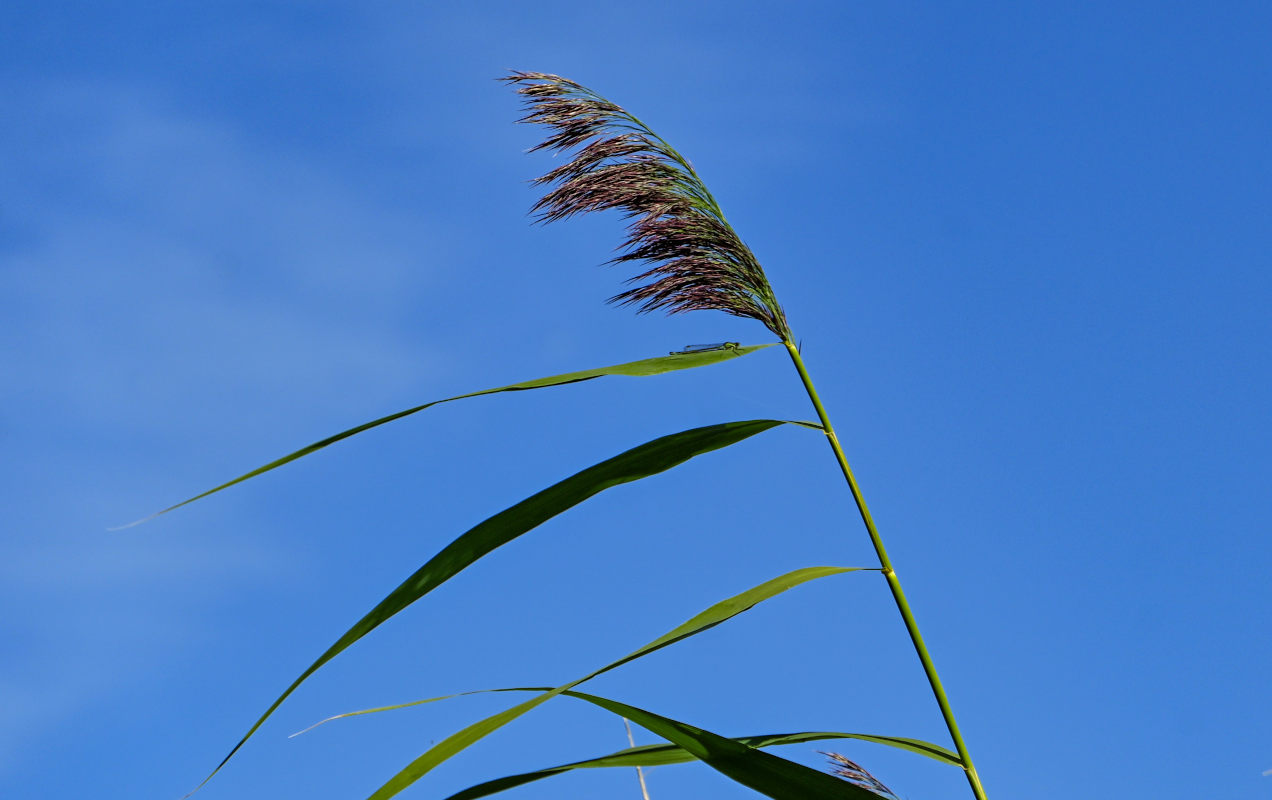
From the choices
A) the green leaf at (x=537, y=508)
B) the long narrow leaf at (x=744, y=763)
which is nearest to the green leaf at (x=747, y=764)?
the long narrow leaf at (x=744, y=763)

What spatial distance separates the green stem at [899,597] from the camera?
1.14 meters

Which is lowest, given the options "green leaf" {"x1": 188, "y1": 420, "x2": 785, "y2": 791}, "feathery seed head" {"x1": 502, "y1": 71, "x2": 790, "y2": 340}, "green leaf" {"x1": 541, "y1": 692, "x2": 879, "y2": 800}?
"green leaf" {"x1": 541, "y1": 692, "x2": 879, "y2": 800}

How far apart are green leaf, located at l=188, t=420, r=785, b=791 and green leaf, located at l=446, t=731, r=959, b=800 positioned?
0.64 feet

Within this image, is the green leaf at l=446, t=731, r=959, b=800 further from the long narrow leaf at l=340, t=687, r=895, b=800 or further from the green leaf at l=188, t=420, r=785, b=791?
the green leaf at l=188, t=420, r=785, b=791

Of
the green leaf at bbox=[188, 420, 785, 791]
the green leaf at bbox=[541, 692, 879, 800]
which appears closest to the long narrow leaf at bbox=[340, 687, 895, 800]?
the green leaf at bbox=[541, 692, 879, 800]

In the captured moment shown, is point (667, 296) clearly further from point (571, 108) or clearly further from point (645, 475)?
point (645, 475)

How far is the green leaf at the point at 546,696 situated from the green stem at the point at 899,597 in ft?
0.39

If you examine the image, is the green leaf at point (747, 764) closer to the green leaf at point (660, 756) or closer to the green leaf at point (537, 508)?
the green leaf at point (660, 756)

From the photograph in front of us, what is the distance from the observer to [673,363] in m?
1.36

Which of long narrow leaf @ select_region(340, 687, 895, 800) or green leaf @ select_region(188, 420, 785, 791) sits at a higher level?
green leaf @ select_region(188, 420, 785, 791)

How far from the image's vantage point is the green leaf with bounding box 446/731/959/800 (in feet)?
3.32

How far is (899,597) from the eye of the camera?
1.22 metres

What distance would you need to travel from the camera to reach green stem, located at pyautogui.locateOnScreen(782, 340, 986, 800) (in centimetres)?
114

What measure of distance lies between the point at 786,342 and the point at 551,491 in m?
0.50
